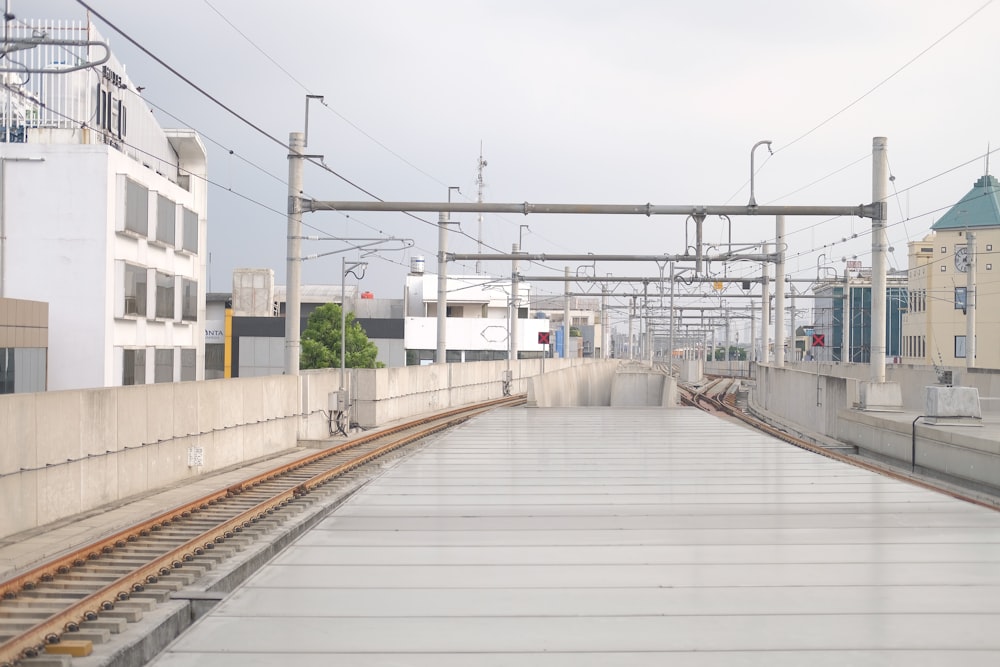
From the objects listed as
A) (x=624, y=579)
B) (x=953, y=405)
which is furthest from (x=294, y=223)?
(x=624, y=579)

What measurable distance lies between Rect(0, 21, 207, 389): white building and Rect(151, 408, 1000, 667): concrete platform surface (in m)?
25.6

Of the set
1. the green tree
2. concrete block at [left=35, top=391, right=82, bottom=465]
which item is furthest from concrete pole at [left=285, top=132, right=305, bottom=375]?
the green tree

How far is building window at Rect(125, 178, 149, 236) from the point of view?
A: 35.1 m

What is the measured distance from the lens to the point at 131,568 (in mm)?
9797

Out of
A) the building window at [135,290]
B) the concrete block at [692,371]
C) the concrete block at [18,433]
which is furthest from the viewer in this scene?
the concrete block at [692,371]

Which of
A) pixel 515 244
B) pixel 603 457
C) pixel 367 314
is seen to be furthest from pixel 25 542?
pixel 367 314

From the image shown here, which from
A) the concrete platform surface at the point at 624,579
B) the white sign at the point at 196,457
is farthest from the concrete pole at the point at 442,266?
the concrete platform surface at the point at 624,579

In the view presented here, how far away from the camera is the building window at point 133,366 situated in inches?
1409

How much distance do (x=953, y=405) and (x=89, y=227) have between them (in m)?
27.4

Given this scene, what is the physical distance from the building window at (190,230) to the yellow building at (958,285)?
42.2 m

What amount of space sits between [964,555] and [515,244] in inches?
1808

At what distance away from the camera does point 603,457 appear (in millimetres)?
14141

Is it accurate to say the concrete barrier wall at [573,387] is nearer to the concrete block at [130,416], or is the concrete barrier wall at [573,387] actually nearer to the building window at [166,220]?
the concrete block at [130,416]

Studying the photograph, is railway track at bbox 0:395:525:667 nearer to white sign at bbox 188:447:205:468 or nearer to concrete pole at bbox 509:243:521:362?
white sign at bbox 188:447:205:468
